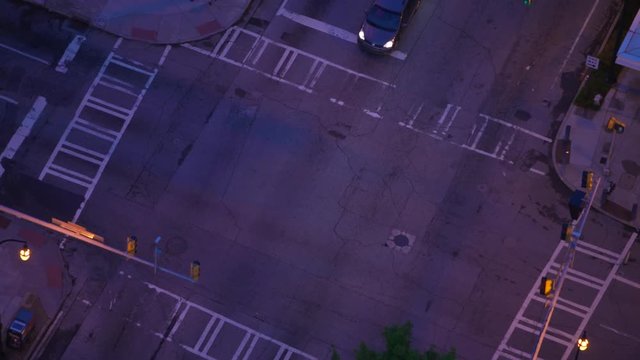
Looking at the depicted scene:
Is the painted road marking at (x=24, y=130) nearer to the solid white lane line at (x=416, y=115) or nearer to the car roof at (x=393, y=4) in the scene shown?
the car roof at (x=393, y=4)

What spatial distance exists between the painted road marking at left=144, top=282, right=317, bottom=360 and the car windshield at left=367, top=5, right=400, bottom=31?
15341 millimetres

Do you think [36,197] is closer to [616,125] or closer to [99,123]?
[99,123]

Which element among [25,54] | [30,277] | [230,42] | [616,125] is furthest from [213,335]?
[616,125]

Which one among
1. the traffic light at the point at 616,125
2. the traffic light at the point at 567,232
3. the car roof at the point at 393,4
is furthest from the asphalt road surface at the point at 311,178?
the traffic light at the point at 567,232

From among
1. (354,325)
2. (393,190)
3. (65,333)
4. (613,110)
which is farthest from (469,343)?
(65,333)

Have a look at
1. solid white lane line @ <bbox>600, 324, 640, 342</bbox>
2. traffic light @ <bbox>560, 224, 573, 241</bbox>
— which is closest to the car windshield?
traffic light @ <bbox>560, 224, 573, 241</bbox>

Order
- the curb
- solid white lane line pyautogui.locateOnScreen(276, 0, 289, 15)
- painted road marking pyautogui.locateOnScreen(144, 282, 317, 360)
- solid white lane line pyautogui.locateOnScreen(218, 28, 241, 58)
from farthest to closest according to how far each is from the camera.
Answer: solid white lane line pyautogui.locateOnScreen(276, 0, 289, 15)
solid white lane line pyautogui.locateOnScreen(218, 28, 241, 58)
the curb
painted road marking pyautogui.locateOnScreen(144, 282, 317, 360)

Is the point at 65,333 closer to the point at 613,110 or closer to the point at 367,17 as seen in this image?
the point at 367,17

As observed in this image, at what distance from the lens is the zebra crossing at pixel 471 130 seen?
41.2m

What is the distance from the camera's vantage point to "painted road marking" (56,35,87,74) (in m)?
42.2

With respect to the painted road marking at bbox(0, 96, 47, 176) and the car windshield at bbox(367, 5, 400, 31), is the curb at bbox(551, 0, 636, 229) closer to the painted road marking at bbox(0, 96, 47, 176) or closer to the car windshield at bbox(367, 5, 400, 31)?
the car windshield at bbox(367, 5, 400, 31)

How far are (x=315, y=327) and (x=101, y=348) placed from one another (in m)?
8.68

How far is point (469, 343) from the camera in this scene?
3750cm

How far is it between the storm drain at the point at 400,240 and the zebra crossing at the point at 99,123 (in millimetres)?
12931
